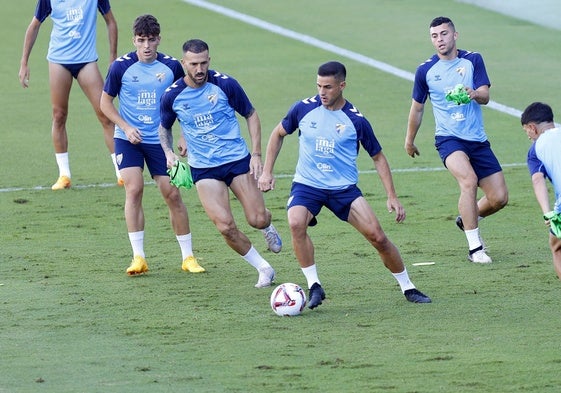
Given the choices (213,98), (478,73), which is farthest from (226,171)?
(478,73)

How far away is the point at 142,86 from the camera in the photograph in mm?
12711

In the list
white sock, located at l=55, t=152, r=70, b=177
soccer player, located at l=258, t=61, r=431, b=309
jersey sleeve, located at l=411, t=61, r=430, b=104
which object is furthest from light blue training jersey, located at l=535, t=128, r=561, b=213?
white sock, located at l=55, t=152, r=70, b=177

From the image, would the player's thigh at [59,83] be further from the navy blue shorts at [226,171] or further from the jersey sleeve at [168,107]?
the navy blue shorts at [226,171]

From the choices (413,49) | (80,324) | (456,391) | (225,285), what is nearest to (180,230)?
(225,285)

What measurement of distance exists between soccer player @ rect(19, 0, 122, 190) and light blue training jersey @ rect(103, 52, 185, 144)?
3.44 metres

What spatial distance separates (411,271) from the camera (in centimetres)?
1266

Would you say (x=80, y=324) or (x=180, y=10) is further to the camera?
(x=180, y=10)

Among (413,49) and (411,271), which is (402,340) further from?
(413,49)

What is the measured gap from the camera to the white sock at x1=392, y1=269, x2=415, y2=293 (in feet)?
37.3

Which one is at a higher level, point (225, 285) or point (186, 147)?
point (186, 147)

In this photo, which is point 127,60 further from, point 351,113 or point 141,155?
point 351,113

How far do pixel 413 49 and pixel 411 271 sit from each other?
543 inches

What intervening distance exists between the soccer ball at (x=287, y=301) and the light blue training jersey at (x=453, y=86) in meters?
3.08

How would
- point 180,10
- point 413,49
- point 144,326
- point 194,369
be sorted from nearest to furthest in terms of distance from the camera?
point 194,369
point 144,326
point 413,49
point 180,10
